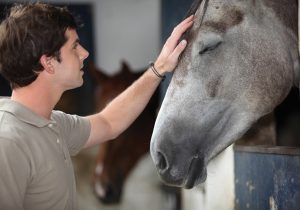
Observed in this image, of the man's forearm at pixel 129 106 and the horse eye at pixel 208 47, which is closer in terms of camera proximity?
the horse eye at pixel 208 47

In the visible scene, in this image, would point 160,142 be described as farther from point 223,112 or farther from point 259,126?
point 259,126

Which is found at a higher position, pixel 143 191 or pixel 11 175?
pixel 11 175

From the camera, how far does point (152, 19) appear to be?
6.16 metres

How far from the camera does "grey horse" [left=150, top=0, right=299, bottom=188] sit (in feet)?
6.24

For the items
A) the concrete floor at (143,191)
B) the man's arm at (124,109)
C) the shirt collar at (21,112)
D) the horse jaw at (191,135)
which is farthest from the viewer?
the concrete floor at (143,191)

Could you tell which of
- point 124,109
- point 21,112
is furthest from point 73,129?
point 21,112

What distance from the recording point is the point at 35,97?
1678 mm

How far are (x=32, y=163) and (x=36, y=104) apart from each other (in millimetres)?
248

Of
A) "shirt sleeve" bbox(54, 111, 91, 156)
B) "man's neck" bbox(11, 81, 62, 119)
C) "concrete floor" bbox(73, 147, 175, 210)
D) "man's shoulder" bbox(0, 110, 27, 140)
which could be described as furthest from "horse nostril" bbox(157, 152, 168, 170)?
"concrete floor" bbox(73, 147, 175, 210)

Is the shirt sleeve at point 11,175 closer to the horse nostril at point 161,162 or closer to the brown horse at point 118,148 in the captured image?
the horse nostril at point 161,162

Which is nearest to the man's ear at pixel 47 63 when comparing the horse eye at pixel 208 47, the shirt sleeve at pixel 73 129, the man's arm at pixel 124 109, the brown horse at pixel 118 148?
the shirt sleeve at pixel 73 129

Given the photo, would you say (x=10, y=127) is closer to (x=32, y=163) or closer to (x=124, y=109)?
(x=32, y=163)

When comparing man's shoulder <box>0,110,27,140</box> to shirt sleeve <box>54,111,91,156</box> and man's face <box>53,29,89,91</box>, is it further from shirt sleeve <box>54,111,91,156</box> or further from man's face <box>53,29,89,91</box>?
shirt sleeve <box>54,111,91,156</box>

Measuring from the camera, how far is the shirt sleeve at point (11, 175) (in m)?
1.42
